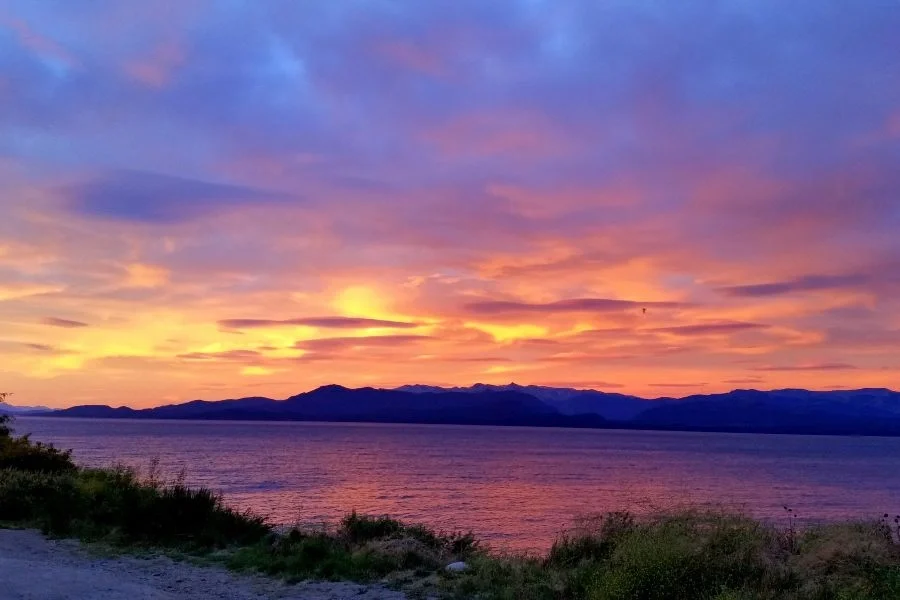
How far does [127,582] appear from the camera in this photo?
1130 centimetres

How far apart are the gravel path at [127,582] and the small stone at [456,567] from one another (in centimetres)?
129

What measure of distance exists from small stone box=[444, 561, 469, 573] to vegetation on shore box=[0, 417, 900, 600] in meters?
0.16

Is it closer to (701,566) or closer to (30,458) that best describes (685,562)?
(701,566)

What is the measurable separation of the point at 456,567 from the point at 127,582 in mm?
5133

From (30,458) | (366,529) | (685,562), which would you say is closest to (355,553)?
A: (366,529)

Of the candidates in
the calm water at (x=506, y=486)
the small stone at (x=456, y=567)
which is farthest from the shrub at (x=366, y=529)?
the calm water at (x=506, y=486)

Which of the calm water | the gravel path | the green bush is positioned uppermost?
the green bush

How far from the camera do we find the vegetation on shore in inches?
394

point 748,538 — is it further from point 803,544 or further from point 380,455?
point 380,455

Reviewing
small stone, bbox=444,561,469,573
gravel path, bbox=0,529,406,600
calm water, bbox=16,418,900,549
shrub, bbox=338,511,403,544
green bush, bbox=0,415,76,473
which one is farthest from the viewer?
calm water, bbox=16,418,900,549

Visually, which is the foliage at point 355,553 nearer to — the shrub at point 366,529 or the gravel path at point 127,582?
the shrub at point 366,529

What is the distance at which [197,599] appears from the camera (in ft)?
34.9

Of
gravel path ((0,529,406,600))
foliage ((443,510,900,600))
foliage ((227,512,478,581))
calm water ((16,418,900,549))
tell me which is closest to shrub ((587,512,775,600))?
foliage ((443,510,900,600))

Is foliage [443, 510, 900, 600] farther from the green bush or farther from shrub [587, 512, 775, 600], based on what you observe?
the green bush
